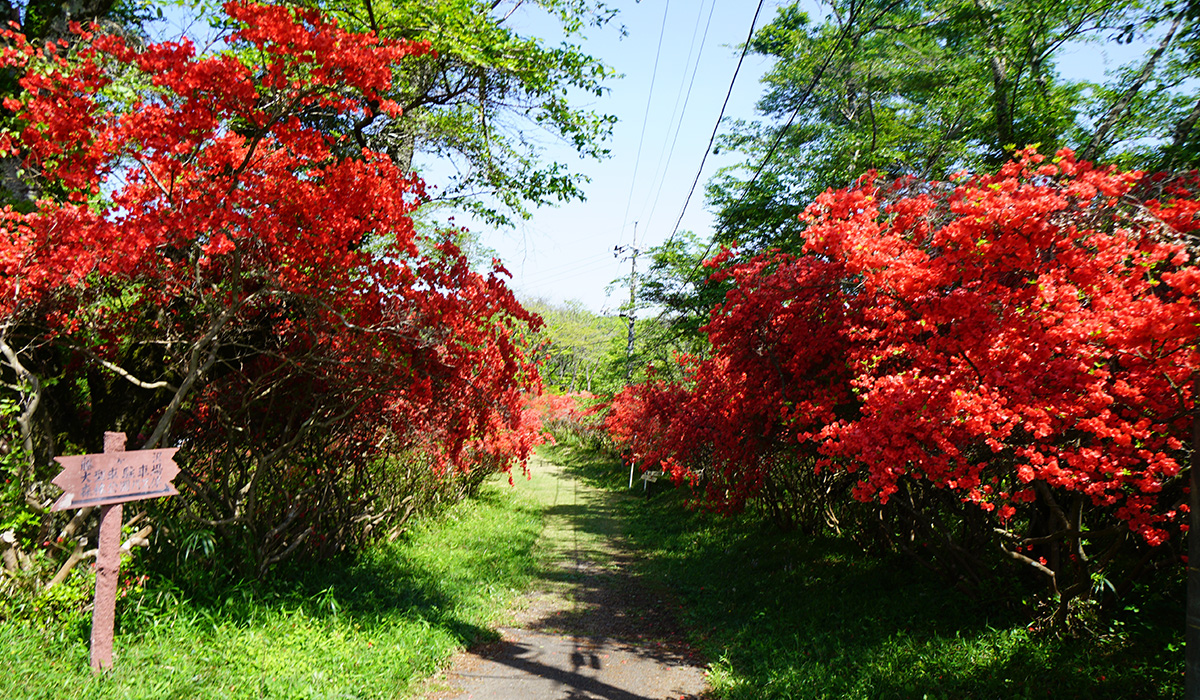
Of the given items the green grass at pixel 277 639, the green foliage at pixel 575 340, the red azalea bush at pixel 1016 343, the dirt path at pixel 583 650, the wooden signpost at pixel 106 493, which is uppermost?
the green foliage at pixel 575 340

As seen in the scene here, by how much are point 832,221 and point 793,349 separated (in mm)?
1289

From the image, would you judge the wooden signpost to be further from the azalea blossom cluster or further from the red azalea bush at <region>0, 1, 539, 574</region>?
the azalea blossom cluster

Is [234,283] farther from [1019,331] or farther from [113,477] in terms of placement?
[1019,331]

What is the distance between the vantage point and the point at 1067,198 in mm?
4426

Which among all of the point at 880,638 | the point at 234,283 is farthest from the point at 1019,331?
the point at 234,283

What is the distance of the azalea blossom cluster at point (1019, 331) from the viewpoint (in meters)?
3.84

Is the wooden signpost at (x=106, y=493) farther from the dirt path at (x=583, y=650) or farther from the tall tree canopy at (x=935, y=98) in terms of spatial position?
the tall tree canopy at (x=935, y=98)

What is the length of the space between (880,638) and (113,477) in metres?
6.11

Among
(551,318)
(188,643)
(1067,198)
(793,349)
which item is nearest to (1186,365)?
(1067,198)

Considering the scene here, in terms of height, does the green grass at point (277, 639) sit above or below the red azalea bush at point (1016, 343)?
below

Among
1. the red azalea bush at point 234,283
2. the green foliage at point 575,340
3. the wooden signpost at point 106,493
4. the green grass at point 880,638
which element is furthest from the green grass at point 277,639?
the green foliage at point 575,340

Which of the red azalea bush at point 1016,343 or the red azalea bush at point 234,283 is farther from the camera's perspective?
the red azalea bush at point 234,283

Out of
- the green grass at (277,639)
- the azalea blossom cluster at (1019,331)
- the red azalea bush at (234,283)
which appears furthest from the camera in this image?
the red azalea bush at (234,283)

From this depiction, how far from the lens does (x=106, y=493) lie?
4.08m
